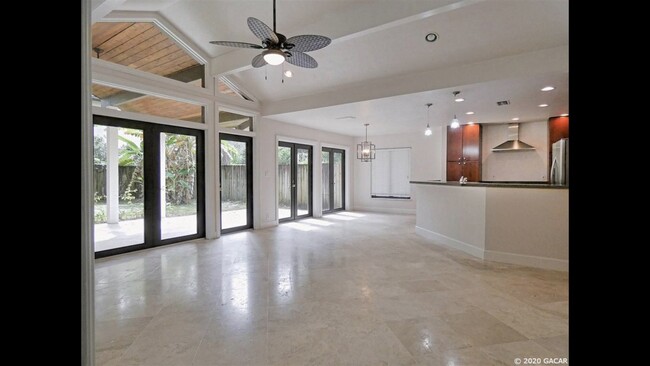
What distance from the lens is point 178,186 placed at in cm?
535

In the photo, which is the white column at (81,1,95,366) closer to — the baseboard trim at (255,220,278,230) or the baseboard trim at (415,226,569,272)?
the baseboard trim at (415,226,569,272)

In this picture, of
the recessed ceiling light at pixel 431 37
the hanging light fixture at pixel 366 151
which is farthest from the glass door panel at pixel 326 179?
the recessed ceiling light at pixel 431 37

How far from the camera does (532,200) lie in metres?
3.99

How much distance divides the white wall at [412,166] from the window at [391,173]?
6.0 inches

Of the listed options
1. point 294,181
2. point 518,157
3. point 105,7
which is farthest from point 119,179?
point 518,157

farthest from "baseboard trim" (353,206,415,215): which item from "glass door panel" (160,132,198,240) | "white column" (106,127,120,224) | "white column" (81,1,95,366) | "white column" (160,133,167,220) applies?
"white column" (81,1,95,366)

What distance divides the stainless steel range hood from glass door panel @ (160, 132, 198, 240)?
294 inches

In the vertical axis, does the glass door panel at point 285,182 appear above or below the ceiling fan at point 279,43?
below

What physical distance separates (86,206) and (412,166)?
29.4ft

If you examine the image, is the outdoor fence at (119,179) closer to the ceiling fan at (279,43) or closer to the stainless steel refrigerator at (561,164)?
Answer: the ceiling fan at (279,43)

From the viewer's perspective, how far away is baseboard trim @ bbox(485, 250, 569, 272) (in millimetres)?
3852

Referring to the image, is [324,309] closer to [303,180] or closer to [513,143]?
[303,180]

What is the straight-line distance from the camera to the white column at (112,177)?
4.49 m

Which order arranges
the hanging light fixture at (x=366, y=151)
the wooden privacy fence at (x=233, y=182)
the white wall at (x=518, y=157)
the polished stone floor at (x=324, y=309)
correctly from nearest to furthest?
1. the polished stone floor at (x=324, y=309)
2. the wooden privacy fence at (x=233, y=182)
3. the white wall at (x=518, y=157)
4. the hanging light fixture at (x=366, y=151)
